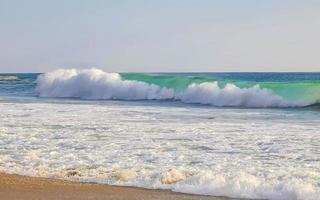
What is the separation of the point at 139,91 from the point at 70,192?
24.8m

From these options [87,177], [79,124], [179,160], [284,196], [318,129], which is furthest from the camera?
[79,124]

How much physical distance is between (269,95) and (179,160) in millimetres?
15664

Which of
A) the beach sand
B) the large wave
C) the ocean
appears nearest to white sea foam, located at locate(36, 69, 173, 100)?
the large wave

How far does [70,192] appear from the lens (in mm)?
6020

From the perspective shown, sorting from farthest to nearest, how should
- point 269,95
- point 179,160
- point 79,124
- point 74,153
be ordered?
1. point 269,95
2. point 79,124
3. point 74,153
4. point 179,160

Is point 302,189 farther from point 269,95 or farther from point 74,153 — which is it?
point 269,95

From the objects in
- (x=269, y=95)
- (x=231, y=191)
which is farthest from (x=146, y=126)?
(x=269, y=95)

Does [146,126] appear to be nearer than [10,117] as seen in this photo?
Yes

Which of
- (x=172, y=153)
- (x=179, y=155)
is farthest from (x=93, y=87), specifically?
(x=179, y=155)

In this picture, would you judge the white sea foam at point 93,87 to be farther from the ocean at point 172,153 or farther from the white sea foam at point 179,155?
the white sea foam at point 179,155

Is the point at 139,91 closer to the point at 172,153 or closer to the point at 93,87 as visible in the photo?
the point at 93,87

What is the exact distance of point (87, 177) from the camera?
682cm

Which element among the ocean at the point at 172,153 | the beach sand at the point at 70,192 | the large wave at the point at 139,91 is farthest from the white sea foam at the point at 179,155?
the large wave at the point at 139,91

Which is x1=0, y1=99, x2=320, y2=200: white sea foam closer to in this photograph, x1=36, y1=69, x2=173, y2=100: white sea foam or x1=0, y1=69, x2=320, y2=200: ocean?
x1=0, y1=69, x2=320, y2=200: ocean
